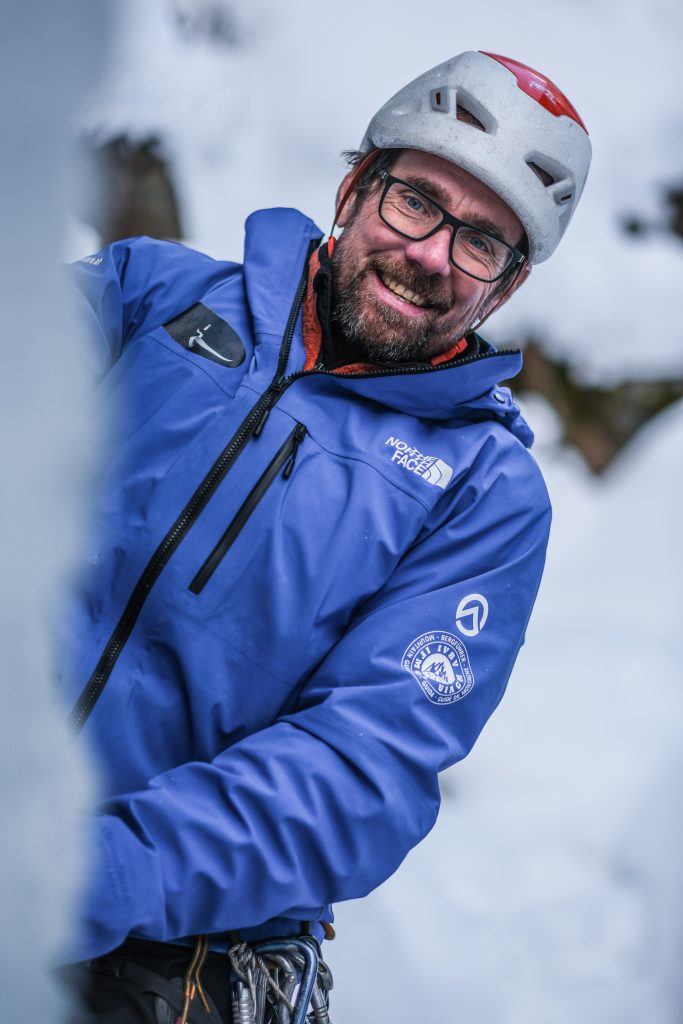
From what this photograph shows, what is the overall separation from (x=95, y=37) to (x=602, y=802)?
12.7 feet

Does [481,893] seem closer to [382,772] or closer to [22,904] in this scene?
[382,772]

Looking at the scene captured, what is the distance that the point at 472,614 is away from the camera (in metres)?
1.90

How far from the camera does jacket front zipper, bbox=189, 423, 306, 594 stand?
1.83m

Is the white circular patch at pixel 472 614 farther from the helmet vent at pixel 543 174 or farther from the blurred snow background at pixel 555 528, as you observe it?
the blurred snow background at pixel 555 528

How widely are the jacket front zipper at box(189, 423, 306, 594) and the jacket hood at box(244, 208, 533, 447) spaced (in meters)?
0.18

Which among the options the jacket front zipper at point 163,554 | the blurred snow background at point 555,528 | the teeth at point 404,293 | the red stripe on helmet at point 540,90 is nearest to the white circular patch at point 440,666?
the jacket front zipper at point 163,554

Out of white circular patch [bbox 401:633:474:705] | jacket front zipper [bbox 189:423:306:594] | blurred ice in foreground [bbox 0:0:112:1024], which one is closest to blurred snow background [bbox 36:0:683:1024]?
jacket front zipper [bbox 189:423:306:594]

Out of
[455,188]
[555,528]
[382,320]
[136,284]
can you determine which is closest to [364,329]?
[382,320]

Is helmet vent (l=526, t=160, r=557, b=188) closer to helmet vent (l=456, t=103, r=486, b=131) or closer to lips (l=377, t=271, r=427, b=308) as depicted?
helmet vent (l=456, t=103, r=486, b=131)

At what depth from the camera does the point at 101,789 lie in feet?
5.24

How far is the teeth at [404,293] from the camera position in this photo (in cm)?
222

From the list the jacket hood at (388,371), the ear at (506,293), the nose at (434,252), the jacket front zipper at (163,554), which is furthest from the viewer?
the ear at (506,293)

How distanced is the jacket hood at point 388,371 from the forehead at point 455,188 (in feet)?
0.87

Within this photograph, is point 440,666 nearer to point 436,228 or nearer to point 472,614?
point 472,614
